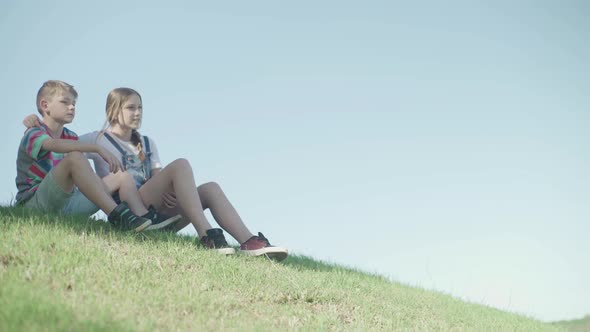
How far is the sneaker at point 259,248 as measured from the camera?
6234 millimetres

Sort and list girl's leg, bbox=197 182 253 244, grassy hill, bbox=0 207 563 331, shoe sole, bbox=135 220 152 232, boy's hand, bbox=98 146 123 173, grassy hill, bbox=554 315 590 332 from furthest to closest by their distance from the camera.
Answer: grassy hill, bbox=554 315 590 332
girl's leg, bbox=197 182 253 244
shoe sole, bbox=135 220 152 232
boy's hand, bbox=98 146 123 173
grassy hill, bbox=0 207 563 331

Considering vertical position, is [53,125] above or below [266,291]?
above

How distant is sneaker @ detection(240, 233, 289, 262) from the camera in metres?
6.23

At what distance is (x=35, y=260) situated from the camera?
187 inches

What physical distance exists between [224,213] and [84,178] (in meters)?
1.43

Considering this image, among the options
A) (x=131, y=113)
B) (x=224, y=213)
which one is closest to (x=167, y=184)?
(x=224, y=213)

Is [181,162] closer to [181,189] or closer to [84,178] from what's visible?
[181,189]

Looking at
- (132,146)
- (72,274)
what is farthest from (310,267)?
(72,274)

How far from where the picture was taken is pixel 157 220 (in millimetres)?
6328

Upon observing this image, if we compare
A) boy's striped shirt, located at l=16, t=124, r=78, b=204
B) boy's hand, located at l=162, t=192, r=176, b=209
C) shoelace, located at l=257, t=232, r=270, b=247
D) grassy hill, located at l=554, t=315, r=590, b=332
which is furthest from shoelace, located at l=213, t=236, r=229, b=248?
grassy hill, located at l=554, t=315, r=590, b=332

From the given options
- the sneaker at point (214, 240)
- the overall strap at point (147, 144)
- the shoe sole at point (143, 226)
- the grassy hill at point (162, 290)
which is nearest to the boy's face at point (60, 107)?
the overall strap at point (147, 144)

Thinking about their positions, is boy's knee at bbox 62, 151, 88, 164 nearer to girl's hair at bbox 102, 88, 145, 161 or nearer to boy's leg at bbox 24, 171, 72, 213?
boy's leg at bbox 24, 171, 72, 213

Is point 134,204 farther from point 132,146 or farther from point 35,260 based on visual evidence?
point 35,260

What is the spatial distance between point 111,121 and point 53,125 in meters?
0.59
